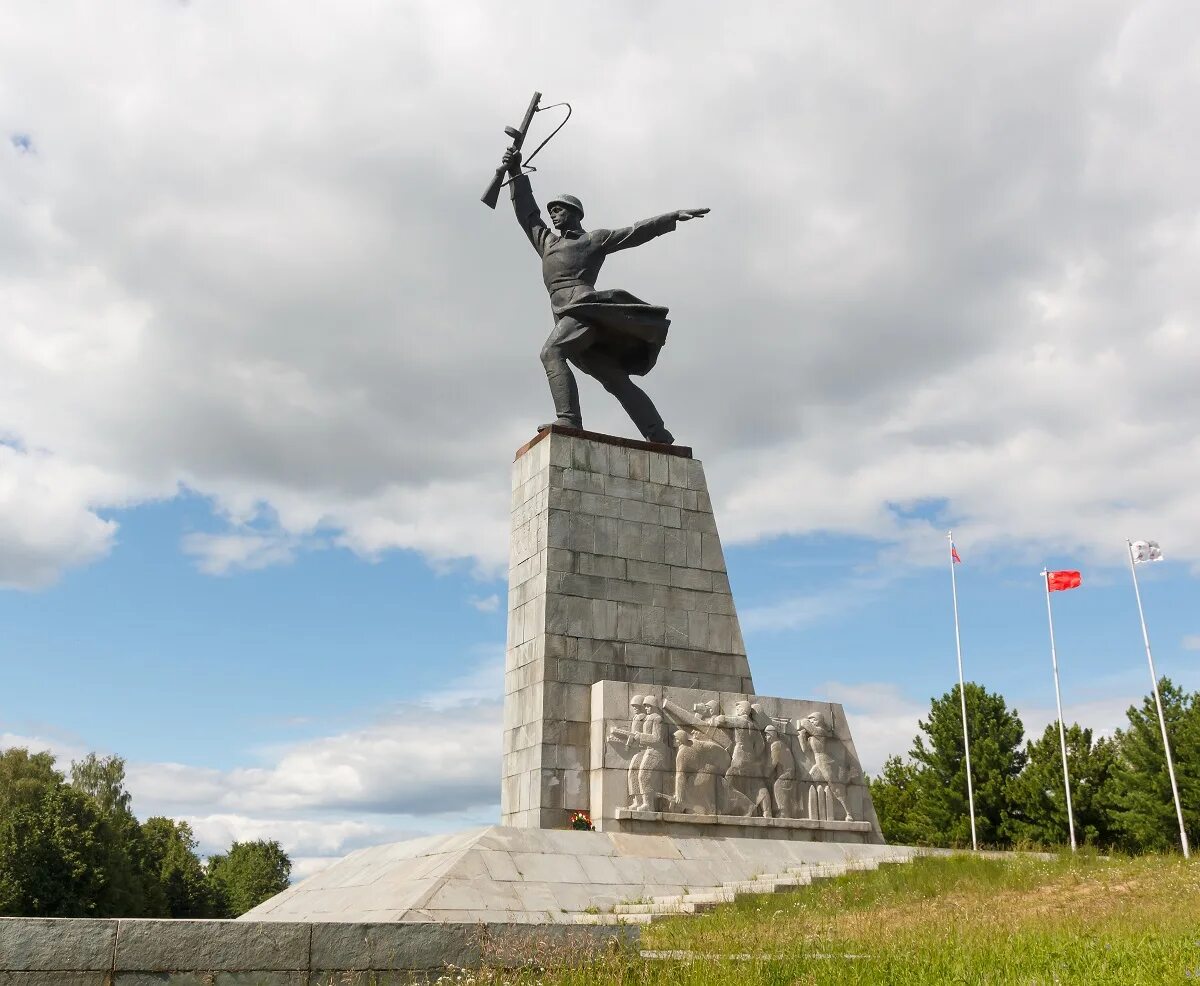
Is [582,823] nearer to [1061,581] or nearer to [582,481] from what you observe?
[582,481]

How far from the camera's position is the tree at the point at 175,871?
52750 millimetres

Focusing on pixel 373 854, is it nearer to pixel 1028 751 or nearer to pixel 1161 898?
pixel 1161 898

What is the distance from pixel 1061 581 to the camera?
31125 millimetres

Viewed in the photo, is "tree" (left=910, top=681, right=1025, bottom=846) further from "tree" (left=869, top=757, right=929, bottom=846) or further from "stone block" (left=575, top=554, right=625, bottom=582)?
"stone block" (left=575, top=554, right=625, bottom=582)

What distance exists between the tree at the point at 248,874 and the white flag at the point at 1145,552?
182ft

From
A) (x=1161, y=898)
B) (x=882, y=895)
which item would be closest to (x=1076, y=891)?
(x=1161, y=898)

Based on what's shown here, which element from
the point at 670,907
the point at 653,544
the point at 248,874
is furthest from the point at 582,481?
the point at 248,874

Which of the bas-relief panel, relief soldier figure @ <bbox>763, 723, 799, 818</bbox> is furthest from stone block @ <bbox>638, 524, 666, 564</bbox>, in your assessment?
relief soldier figure @ <bbox>763, 723, 799, 818</bbox>

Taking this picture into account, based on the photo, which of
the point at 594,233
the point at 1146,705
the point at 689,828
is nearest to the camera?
the point at 689,828

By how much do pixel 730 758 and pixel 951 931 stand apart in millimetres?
7464

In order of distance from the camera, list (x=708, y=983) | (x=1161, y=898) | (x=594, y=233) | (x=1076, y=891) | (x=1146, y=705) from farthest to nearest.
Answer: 1. (x=1146, y=705)
2. (x=594, y=233)
3. (x=1076, y=891)
4. (x=1161, y=898)
5. (x=708, y=983)

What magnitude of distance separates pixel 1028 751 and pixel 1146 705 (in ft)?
19.2

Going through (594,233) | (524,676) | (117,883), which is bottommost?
(117,883)

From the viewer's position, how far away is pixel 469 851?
13812mm
